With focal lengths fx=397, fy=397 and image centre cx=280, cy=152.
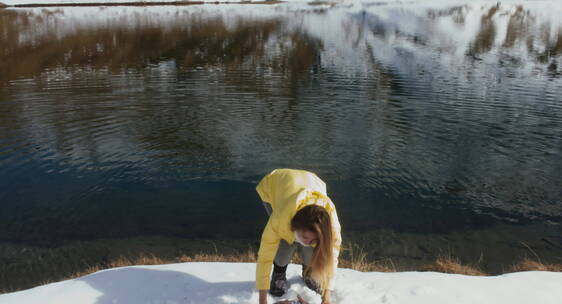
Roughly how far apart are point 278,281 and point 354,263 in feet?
7.36

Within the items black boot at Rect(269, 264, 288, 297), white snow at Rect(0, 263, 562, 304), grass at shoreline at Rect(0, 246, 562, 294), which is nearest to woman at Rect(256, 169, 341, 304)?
black boot at Rect(269, 264, 288, 297)

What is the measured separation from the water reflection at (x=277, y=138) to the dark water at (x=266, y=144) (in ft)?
0.18

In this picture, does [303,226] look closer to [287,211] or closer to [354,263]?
[287,211]

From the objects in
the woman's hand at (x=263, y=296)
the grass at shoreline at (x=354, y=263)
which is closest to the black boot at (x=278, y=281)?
the woman's hand at (x=263, y=296)

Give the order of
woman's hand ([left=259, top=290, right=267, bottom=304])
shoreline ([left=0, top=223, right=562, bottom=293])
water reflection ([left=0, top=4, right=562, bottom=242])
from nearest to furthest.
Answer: woman's hand ([left=259, top=290, right=267, bottom=304]), shoreline ([left=0, top=223, right=562, bottom=293]), water reflection ([left=0, top=4, right=562, bottom=242])

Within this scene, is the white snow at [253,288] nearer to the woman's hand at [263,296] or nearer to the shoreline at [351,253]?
the woman's hand at [263,296]

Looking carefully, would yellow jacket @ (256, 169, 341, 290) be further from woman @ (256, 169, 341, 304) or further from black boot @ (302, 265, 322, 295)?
black boot @ (302, 265, 322, 295)

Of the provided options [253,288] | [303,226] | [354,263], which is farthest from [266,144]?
[303,226]

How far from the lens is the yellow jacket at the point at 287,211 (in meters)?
4.03

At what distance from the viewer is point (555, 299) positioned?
16.5 ft

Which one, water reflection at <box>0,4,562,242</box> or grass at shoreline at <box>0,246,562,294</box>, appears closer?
grass at shoreline at <box>0,246,562,294</box>

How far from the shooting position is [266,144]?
12602 millimetres

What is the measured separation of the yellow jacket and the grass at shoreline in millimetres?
2593

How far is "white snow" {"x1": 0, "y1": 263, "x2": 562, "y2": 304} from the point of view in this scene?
5031 millimetres
